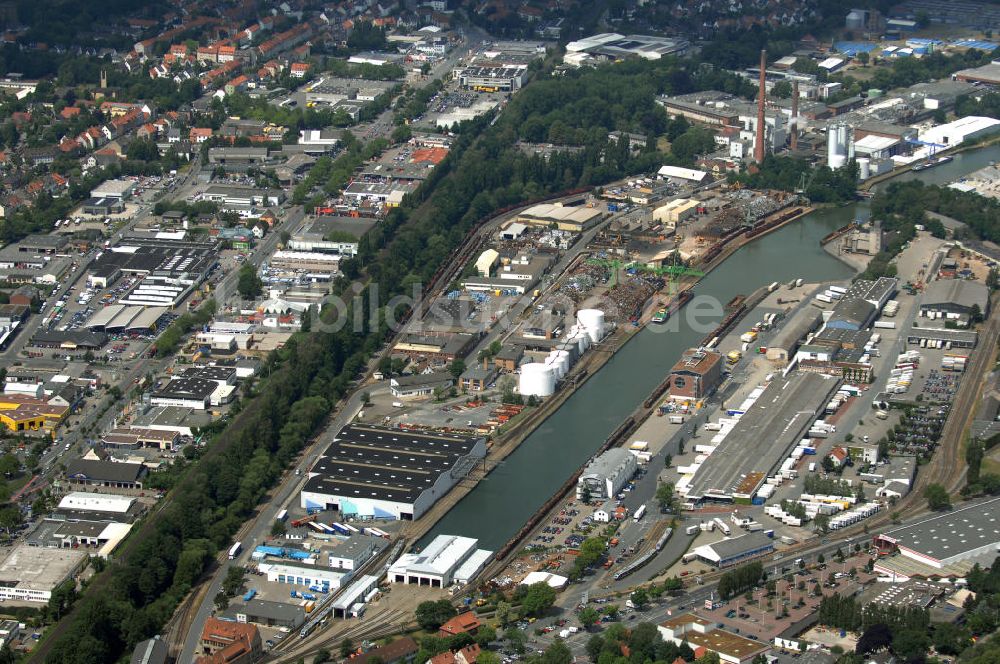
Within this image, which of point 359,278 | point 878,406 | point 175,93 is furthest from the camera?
point 175,93

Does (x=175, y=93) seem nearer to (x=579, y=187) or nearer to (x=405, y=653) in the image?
(x=579, y=187)

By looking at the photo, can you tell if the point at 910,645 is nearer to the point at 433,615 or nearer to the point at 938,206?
the point at 433,615

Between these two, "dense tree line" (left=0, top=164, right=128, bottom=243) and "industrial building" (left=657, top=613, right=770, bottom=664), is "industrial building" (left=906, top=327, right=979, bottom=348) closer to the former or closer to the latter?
"industrial building" (left=657, top=613, right=770, bottom=664)

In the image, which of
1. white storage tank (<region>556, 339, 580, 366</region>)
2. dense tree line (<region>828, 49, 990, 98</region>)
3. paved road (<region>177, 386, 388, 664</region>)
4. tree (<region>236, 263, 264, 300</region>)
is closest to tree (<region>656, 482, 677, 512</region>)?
paved road (<region>177, 386, 388, 664</region>)

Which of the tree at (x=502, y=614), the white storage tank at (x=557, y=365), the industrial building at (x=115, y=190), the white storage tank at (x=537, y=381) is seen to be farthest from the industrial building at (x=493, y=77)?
the tree at (x=502, y=614)

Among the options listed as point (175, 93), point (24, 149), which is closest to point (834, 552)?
point (24, 149)

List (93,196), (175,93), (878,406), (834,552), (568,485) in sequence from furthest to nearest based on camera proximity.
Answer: (175,93) < (93,196) < (878,406) < (568,485) < (834,552)
